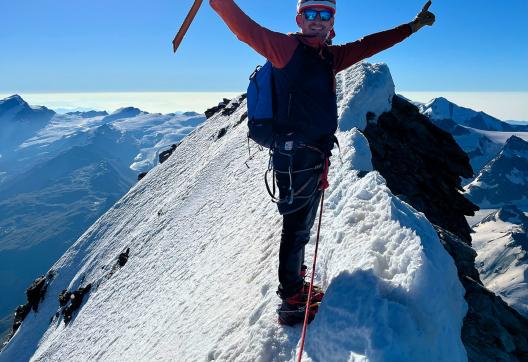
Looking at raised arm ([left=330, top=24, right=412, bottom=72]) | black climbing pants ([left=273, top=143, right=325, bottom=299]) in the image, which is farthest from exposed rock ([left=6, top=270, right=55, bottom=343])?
raised arm ([left=330, top=24, right=412, bottom=72])

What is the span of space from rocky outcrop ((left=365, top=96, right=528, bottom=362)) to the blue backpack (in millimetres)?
5051

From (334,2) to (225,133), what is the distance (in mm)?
26717

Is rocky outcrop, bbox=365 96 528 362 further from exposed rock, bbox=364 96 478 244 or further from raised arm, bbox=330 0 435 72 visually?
raised arm, bbox=330 0 435 72

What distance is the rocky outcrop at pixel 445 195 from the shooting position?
8375 mm

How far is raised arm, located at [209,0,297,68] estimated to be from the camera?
582 centimetres

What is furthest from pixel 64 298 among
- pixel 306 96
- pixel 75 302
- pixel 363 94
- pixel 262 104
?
pixel 306 96

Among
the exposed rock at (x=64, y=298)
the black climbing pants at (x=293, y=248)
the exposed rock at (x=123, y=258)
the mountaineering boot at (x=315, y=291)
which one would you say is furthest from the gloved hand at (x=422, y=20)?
the exposed rock at (x=64, y=298)

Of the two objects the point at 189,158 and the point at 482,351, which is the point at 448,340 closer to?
the point at 482,351

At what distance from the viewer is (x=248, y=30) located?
19.1ft

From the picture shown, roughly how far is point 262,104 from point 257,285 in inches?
152

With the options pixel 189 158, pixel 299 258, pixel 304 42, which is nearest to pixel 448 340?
pixel 299 258

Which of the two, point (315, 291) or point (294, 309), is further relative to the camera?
point (315, 291)

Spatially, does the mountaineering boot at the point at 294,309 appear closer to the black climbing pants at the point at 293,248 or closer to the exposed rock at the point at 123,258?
the black climbing pants at the point at 293,248

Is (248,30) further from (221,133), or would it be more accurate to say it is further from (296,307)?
(221,133)
